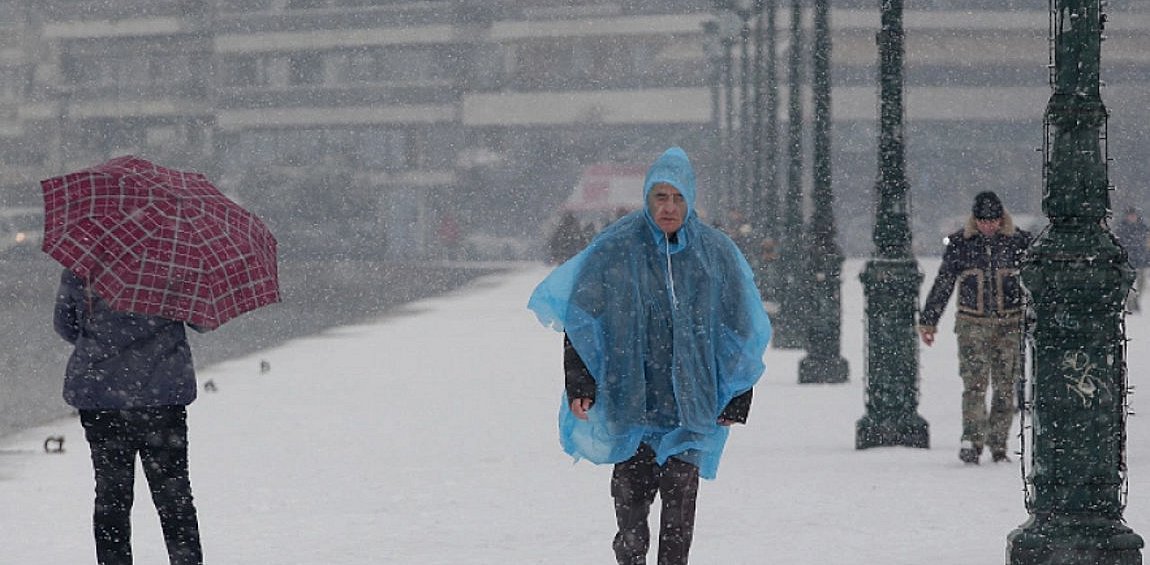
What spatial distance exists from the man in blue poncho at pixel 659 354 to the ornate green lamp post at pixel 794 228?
13.5 meters

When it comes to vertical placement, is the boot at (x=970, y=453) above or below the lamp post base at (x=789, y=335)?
above

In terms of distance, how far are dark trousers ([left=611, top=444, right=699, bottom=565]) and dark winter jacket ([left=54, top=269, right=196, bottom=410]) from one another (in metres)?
1.47

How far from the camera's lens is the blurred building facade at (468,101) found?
3543 inches

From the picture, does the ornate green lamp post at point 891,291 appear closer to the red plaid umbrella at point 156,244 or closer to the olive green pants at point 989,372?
the olive green pants at point 989,372

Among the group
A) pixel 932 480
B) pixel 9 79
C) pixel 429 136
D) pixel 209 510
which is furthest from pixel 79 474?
pixel 9 79

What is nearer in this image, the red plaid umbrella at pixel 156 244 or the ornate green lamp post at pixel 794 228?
the red plaid umbrella at pixel 156 244

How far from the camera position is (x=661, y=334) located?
6730 millimetres

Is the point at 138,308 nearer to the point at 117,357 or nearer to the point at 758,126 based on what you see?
the point at 117,357

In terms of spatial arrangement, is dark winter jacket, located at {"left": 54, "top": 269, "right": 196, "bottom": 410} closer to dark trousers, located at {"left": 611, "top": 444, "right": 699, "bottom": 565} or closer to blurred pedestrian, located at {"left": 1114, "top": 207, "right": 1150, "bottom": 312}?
dark trousers, located at {"left": 611, "top": 444, "right": 699, "bottom": 565}

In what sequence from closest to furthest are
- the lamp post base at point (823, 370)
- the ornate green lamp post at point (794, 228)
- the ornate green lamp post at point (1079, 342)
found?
the ornate green lamp post at point (1079, 342) < the lamp post base at point (823, 370) < the ornate green lamp post at point (794, 228)

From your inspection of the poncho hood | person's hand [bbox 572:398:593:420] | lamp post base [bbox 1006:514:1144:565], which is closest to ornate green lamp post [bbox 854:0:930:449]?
lamp post base [bbox 1006:514:1144:565]

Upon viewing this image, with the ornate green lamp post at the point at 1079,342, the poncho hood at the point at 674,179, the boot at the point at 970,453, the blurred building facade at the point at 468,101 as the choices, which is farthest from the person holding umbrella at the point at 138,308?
the blurred building facade at the point at 468,101

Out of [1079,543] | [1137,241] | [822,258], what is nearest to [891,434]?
[1079,543]

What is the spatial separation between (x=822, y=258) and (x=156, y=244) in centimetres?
1317
